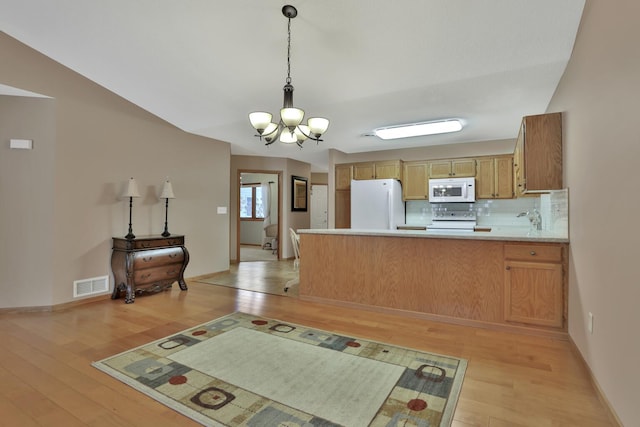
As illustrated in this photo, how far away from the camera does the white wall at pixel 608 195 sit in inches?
56.2

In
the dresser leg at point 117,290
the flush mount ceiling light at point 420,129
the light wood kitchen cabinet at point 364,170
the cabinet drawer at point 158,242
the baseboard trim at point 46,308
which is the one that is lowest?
the baseboard trim at point 46,308

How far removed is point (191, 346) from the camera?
255cm

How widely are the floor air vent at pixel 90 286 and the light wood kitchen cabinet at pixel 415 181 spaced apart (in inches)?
186

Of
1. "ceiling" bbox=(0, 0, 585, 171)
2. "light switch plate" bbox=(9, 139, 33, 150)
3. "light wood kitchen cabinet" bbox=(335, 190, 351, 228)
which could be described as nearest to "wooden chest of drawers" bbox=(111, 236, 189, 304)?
"light switch plate" bbox=(9, 139, 33, 150)

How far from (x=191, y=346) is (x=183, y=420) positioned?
973 mm

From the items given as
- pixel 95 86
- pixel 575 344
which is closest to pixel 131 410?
pixel 575 344

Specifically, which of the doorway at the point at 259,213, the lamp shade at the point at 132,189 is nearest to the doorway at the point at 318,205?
the doorway at the point at 259,213

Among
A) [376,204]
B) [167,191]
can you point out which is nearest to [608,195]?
[376,204]

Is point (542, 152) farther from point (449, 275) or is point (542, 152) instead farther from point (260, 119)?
point (260, 119)

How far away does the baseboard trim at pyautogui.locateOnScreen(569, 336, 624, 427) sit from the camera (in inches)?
62.9

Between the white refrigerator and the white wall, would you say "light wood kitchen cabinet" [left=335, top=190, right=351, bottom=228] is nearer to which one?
the white refrigerator

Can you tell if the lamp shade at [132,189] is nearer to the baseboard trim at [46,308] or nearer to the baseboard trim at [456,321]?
the baseboard trim at [46,308]

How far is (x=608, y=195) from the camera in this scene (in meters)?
1.74

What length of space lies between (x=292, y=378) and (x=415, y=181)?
4.38m
